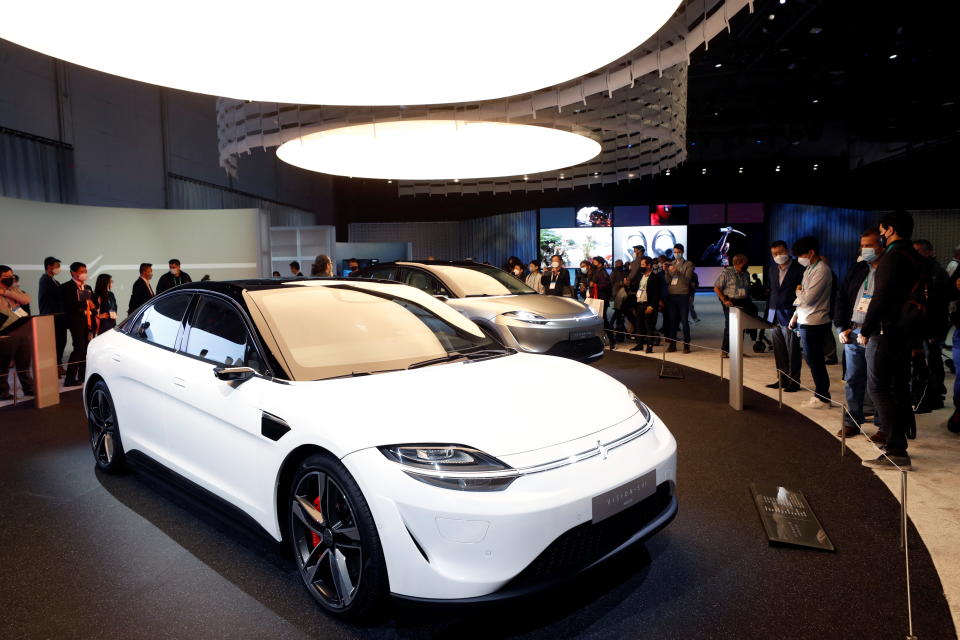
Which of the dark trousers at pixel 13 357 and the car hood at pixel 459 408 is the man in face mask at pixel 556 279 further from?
the car hood at pixel 459 408

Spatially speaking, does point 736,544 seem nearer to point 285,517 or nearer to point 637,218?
point 285,517

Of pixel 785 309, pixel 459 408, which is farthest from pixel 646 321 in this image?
pixel 459 408

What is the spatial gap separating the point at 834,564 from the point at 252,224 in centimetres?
1222

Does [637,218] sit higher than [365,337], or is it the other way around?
[637,218]

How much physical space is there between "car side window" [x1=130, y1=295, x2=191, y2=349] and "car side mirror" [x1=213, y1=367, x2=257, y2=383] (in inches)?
34.5

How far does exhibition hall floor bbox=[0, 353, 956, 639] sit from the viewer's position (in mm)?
2334

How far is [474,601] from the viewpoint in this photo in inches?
79.2

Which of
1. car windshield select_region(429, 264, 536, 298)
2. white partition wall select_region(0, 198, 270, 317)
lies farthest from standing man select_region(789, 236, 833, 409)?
white partition wall select_region(0, 198, 270, 317)

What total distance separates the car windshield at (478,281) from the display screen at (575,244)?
1378 centimetres

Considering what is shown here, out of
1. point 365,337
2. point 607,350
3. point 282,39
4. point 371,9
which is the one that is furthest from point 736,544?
point 607,350

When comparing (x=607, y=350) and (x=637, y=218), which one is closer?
(x=607, y=350)

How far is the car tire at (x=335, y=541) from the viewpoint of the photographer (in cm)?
215

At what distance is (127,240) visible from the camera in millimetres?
11977

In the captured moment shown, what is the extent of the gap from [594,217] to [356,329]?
63.9ft
